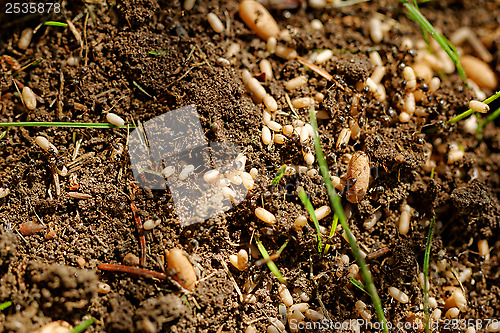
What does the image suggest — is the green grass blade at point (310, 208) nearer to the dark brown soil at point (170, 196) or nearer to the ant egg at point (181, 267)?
the dark brown soil at point (170, 196)

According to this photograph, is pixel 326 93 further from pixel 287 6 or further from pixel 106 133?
pixel 106 133

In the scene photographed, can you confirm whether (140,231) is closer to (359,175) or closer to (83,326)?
(83,326)

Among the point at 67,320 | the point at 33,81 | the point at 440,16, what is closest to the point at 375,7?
the point at 440,16

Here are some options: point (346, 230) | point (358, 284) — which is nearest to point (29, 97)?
point (346, 230)

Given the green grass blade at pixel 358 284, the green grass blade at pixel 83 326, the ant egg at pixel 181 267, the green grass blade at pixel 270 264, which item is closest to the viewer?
the green grass blade at pixel 83 326

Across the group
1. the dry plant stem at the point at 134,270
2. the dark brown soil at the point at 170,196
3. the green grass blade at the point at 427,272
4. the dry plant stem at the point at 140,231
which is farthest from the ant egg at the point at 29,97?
the green grass blade at the point at 427,272

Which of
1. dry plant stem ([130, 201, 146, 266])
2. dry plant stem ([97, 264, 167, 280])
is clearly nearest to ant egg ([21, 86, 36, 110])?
dry plant stem ([130, 201, 146, 266])

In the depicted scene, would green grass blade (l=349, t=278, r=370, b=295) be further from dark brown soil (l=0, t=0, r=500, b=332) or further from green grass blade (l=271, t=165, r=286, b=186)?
green grass blade (l=271, t=165, r=286, b=186)
